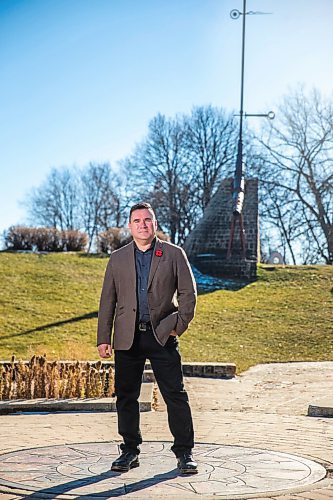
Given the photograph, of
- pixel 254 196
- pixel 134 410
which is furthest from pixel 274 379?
pixel 254 196

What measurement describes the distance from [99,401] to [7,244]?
22.8 metres

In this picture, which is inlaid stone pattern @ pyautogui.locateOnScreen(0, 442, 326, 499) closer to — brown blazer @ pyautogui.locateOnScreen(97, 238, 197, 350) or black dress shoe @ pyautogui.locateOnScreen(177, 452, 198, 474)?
black dress shoe @ pyautogui.locateOnScreen(177, 452, 198, 474)

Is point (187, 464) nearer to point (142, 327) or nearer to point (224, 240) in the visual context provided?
point (142, 327)

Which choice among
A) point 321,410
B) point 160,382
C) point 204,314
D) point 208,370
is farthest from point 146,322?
point 204,314

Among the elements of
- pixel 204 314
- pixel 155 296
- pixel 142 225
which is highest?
pixel 142 225

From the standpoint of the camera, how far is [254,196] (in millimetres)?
31984

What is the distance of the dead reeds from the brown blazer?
4.29 meters

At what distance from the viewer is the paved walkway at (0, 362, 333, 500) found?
16.4 ft

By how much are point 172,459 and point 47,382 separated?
13.7ft

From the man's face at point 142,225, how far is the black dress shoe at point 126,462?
1487 mm

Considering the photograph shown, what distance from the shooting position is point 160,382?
5711 millimetres

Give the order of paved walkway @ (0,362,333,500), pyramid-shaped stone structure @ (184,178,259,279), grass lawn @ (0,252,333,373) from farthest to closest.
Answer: pyramid-shaped stone structure @ (184,178,259,279), grass lawn @ (0,252,333,373), paved walkway @ (0,362,333,500)

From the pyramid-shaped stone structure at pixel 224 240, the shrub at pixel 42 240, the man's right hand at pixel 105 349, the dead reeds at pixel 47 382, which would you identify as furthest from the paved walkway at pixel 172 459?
the shrub at pixel 42 240

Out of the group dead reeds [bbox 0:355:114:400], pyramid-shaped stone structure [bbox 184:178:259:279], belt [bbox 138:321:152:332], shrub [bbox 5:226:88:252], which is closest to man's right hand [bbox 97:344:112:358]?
belt [bbox 138:321:152:332]
